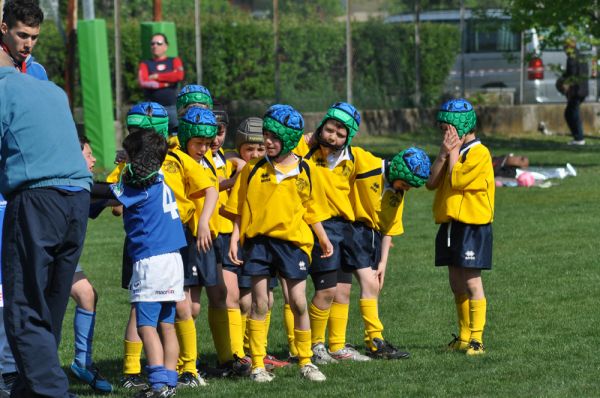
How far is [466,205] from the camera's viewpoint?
340 inches

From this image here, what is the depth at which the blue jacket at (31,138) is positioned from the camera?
6.32 meters

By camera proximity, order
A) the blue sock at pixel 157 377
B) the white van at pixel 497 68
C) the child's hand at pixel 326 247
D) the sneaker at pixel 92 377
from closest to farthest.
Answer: the blue sock at pixel 157 377, the sneaker at pixel 92 377, the child's hand at pixel 326 247, the white van at pixel 497 68

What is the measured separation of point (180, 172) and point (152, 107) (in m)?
0.56

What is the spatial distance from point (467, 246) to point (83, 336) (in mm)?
2612

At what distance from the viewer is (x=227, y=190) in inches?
334

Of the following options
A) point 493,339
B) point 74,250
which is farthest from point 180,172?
point 493,339

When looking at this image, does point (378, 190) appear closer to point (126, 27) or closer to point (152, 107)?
point (152, 107)

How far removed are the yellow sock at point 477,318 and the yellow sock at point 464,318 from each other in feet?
0.33

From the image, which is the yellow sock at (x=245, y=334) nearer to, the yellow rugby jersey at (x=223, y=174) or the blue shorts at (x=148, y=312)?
the yellow rugby jersey at (x=223, y=174)

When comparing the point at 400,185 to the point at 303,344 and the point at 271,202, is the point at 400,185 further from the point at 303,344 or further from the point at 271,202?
the point at 303,344

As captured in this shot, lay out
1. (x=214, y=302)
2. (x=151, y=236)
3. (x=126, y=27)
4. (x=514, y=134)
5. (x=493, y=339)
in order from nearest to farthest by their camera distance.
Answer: (x=151, y=236)
(x=214, y=302)
(x=493, y=339)
(x=126, y=27)
(x=514, y=134)

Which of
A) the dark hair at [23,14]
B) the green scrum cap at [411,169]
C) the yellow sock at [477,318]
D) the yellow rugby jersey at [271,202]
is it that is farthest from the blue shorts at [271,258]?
the dark hair at [23,14]


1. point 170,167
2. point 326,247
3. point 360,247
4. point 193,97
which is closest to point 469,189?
point 360,247

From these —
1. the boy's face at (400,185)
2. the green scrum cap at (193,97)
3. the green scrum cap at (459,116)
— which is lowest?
the boy's face at (400,185)
